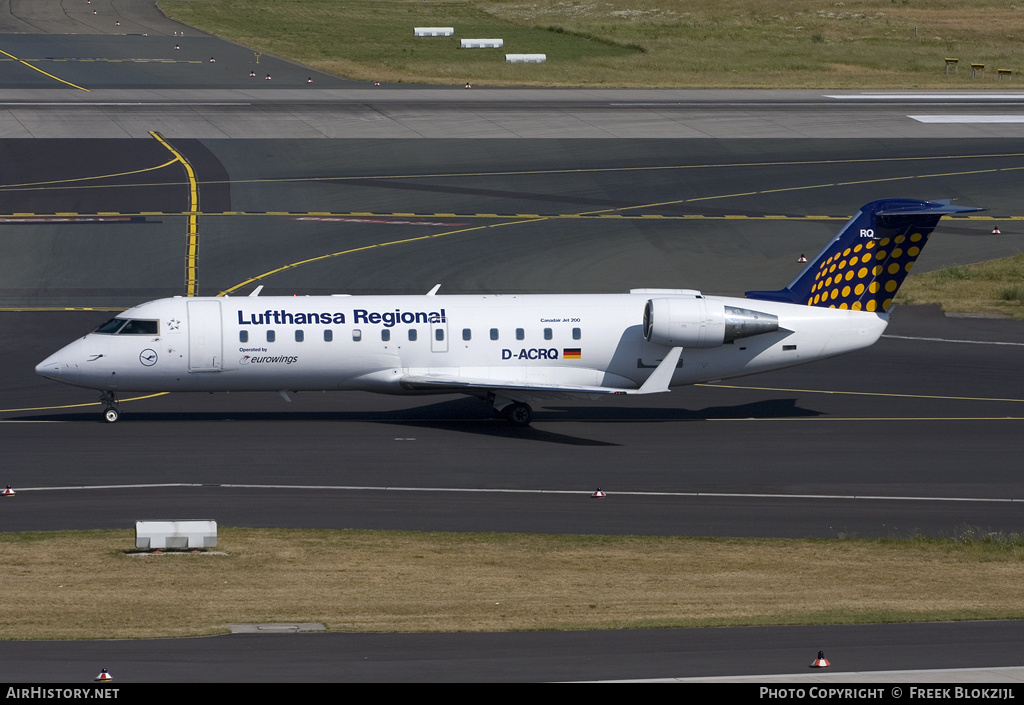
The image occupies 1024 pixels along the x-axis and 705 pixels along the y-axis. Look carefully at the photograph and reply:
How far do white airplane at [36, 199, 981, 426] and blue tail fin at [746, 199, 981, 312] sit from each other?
3 cm

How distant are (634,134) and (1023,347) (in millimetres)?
33776

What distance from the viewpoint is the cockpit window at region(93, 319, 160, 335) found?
37250 mm

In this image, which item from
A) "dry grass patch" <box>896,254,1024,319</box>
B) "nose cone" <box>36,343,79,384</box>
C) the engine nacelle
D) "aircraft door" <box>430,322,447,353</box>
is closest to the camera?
"nose cone" <box>36,343,79,384</box>

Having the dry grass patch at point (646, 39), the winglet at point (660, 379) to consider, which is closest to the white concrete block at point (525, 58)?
the dry grass patch at point (646, 39)

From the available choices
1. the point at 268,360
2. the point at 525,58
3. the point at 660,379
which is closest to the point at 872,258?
the point at 660,379

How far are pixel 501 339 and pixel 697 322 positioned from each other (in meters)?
5.37

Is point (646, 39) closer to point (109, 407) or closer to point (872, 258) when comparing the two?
point (872, 258)

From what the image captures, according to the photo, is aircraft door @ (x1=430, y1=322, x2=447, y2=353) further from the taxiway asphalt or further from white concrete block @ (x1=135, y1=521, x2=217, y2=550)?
white concrete block @ (x1=135, y1=521, x2=217, y2=550)

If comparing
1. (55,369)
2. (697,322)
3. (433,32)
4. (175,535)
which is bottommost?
(175,535)

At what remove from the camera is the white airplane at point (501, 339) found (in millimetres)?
37188

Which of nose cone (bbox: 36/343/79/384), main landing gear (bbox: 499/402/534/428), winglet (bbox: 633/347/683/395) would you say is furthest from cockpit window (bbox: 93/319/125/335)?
winglet (bbox: 633/347/683/395)

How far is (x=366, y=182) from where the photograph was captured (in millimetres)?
67125

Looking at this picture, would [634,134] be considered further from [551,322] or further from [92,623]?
[92,623]

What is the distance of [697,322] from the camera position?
37656 millimetres
